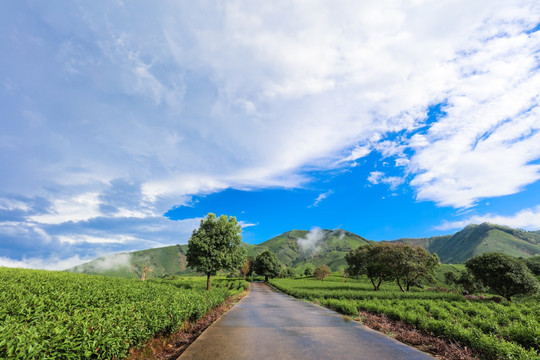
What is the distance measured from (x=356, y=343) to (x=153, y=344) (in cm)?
657

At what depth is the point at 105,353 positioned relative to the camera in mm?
4566

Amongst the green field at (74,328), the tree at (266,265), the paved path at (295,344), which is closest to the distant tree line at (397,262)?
the paved path at (295,344)

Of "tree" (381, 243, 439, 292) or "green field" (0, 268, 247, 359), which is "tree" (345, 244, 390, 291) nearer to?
"tree" (381, 243, 439, 292)

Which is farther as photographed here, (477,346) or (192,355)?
(477,346)

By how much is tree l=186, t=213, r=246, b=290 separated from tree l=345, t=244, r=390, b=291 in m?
31.1

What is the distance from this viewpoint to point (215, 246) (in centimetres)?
2780

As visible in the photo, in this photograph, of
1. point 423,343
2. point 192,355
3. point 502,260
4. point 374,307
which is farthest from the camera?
point 502,260

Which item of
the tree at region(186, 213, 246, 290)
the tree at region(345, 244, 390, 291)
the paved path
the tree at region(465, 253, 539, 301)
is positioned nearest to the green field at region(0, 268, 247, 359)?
the paved path

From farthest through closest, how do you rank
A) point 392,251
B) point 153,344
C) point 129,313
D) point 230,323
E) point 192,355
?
1. point 392,251
2. point 230,323
3. point 153,344
4. point 192,355
5. point 129,313

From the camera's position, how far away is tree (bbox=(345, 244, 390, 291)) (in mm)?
47219

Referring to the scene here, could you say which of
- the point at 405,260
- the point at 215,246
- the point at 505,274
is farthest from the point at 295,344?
the point at 505,274

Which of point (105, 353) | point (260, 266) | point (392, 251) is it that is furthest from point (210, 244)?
point (260, 266)

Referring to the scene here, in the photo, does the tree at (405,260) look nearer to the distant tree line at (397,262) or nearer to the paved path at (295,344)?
the distant tree line at (397,262)

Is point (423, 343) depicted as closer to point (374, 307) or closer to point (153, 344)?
point (374, 307)
